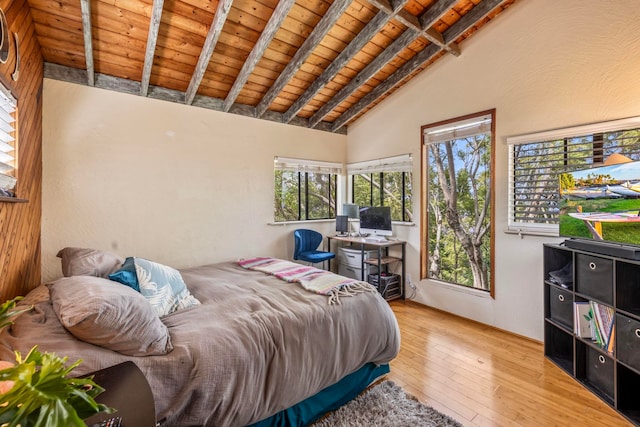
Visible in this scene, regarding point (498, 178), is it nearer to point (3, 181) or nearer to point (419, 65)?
point (419, 65)

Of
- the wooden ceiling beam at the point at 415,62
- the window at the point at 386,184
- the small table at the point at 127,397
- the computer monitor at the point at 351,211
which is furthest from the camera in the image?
the computer monitor at the point at 351,211

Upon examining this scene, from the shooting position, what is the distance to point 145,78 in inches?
113

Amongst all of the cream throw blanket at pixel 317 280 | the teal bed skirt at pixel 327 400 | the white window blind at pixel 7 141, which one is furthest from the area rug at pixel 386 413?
the white window blind at pixel 7 141

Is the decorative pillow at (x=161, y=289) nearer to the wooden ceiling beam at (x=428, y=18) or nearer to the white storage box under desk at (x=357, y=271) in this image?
the white storage box under desk at (x=357, y=271)

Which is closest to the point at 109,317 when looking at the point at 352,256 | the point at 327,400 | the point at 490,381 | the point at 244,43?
the point at 327,400

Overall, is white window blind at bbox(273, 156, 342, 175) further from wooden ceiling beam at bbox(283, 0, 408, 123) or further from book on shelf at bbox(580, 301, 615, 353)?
book on shelf at bbox(580, 301, 615, 353)

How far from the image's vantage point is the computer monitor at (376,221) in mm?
4020

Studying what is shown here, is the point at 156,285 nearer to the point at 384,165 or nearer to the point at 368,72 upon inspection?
the point at 368,72

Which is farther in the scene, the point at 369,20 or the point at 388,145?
the point at 388,145

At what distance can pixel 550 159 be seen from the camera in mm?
2793

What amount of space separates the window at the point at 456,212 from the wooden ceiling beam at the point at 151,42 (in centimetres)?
305

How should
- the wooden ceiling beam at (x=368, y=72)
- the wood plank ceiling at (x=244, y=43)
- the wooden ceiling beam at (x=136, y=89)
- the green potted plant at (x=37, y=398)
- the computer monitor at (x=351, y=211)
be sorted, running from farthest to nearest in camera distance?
the computer monitor at (x=351, y=211) < the wooden ceiling beam at (x=368, y=72) < the wooden ceiling beam at (x=136, y=89) < the wood plank ceiling at (x=244, y=43) < the green potted plant at (x=37, y=398)

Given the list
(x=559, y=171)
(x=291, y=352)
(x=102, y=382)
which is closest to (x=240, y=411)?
(x=291, y=352)

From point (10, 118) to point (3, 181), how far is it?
0.49m
